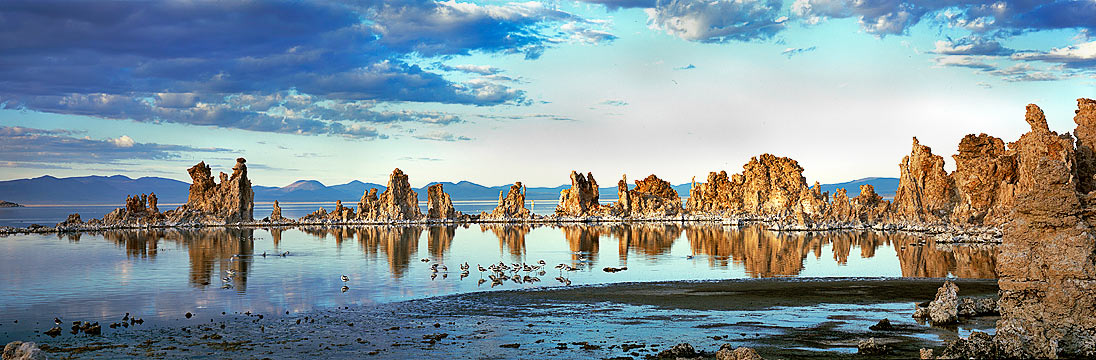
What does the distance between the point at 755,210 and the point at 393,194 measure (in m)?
58.9

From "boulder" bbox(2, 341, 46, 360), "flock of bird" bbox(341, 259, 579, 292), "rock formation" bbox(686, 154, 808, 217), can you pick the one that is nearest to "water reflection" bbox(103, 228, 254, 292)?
"flock of bird" bbox(341, 259, 579, 292)

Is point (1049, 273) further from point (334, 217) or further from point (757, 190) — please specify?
point (757, 190)

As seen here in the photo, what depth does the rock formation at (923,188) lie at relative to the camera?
8806 cm

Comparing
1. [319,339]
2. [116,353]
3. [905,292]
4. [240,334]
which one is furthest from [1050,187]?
[116,353]

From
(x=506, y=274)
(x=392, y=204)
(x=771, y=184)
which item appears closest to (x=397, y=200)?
(x=392, y=204)

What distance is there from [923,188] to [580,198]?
62034mm

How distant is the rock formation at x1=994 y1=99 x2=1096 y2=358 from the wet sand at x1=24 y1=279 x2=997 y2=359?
214 centimetres

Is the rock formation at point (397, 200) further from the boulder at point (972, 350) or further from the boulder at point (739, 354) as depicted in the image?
the boulder at point (972, 350)

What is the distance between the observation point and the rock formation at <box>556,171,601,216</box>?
140 meters

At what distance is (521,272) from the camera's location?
41438mm

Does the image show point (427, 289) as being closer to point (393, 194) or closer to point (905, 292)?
point (905, 292)

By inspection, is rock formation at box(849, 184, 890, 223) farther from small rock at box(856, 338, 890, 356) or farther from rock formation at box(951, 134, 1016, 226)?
small rock at box(856, 338, 890, 356)

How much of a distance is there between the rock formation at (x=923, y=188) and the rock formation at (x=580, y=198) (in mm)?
57404

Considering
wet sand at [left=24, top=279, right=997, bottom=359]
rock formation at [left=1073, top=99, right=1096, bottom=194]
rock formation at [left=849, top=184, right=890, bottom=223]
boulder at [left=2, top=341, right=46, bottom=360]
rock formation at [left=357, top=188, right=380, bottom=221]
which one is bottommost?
wet sand at [left=24, top=279, right=997, bottom=359]
